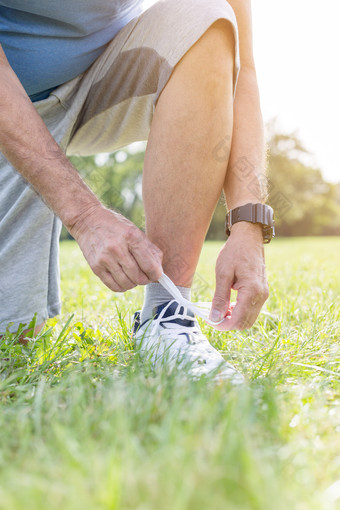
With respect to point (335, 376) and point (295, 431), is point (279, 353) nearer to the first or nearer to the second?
point (335, 376)

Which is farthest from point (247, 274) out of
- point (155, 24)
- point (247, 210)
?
point (155, 24)

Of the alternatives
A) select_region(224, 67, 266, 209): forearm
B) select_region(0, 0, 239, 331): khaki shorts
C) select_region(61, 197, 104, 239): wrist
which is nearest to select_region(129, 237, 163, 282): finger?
select_region(61, 197, 104, 239): wrist

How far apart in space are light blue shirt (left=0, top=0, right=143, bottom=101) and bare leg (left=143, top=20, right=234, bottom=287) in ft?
1.41

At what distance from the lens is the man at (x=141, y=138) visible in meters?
1.21

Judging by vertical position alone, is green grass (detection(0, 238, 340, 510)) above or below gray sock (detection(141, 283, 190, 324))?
below

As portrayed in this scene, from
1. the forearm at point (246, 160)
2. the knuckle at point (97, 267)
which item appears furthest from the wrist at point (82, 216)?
the forearm at point (246, 160)

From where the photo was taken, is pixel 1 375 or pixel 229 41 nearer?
pixel 1 375

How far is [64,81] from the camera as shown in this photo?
1644 mm

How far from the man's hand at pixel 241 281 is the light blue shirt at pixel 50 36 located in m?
0.87

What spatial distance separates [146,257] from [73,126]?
80 centimetres

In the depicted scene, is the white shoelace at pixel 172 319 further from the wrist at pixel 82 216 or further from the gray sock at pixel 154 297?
the wrist at pixel 82 216

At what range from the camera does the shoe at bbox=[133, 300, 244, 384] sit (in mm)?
1079

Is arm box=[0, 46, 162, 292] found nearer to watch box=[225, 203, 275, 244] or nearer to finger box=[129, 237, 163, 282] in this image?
finger box=[129, 237, 163, 282]

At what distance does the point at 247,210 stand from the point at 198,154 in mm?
219
